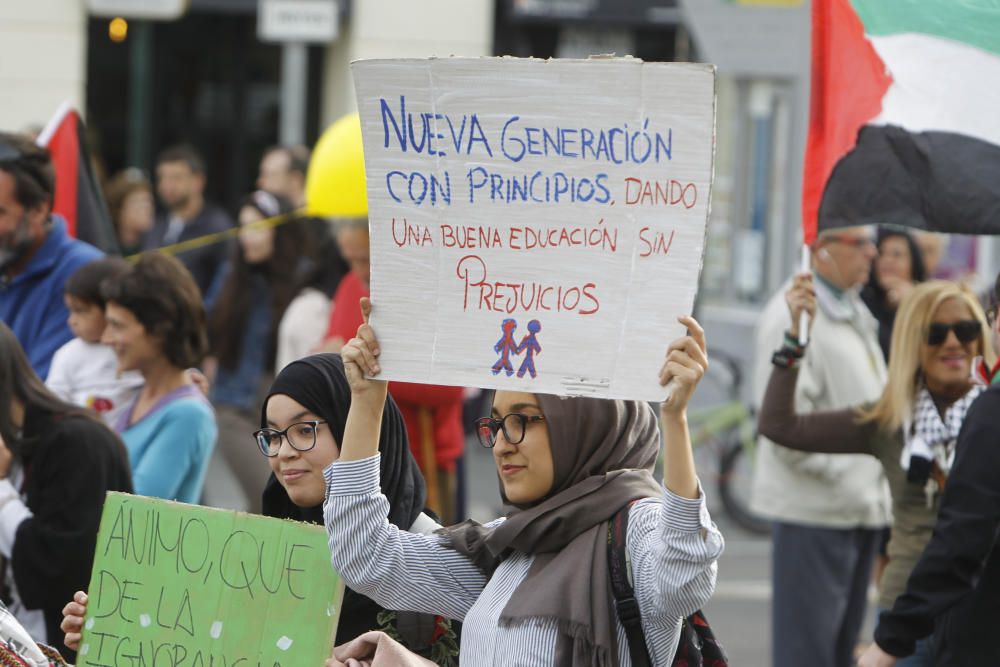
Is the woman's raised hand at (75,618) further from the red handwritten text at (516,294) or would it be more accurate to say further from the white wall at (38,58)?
the white wall at (38,58)

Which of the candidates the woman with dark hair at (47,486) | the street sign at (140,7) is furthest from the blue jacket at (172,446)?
the street sign at (140,7)

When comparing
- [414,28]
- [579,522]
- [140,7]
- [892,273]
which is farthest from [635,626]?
[414,28]

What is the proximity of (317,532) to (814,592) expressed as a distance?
3.05 m

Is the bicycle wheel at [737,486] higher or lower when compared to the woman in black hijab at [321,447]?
lower

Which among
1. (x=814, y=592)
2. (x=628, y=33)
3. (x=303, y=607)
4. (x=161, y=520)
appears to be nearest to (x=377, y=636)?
(x=303, y=607)

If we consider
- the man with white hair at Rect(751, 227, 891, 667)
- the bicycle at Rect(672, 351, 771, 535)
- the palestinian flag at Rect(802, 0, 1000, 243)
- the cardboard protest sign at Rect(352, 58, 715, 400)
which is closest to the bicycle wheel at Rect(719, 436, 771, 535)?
the bicycle at Rect(672, 351, 771, 535)

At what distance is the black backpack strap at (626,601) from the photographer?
3170 mm

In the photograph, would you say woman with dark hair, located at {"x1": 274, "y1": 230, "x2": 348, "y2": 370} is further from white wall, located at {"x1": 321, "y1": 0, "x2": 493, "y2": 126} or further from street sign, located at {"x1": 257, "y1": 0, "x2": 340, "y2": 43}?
white wall, located at {"x1": 321, "y1": 0, "x2": 493, "y2": 126}

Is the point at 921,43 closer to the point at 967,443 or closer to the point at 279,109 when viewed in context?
the point at 967,443

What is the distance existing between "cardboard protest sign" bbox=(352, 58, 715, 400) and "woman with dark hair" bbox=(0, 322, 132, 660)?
1294 mm

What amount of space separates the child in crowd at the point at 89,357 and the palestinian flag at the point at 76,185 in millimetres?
1271

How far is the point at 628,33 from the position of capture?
16672 mm

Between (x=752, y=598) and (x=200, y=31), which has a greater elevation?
(x=200, y=31)

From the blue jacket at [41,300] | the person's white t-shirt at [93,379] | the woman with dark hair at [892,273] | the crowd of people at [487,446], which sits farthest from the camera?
the woman with dark hair at [892,273]
